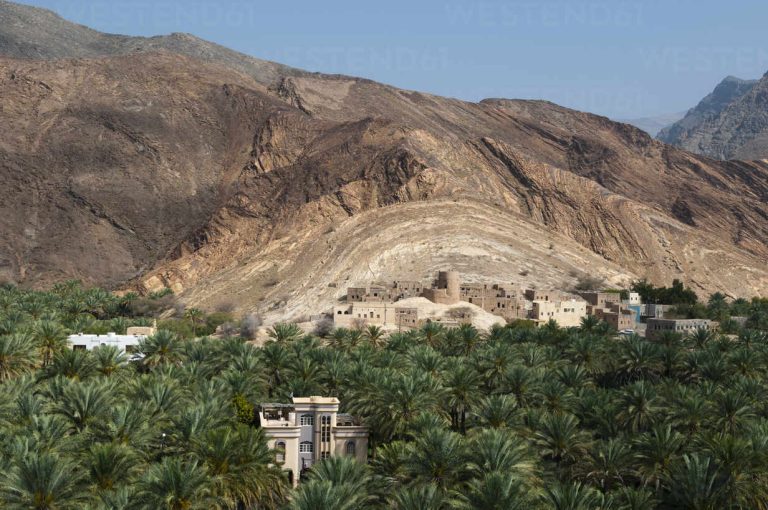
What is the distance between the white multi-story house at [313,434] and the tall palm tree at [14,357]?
12.8 m

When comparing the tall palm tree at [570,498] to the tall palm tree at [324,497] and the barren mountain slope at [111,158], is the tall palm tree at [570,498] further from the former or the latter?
the barren mountain slope at [111,158]

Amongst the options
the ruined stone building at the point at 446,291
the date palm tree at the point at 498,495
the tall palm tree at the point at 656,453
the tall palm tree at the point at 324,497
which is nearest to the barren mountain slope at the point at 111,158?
the ruined stone building at the point at 446,291

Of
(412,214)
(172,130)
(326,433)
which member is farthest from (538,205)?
(326,433)

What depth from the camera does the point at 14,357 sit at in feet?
157

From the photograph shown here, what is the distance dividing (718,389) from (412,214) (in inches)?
2702

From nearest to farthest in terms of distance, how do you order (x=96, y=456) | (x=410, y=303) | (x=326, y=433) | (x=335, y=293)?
(x=96, y=456) < (x=326, y=433) < (x=410, y=303) < (x=335, y=293)

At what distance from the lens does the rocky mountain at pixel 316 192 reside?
106000mm

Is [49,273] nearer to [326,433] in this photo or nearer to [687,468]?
[326,433]

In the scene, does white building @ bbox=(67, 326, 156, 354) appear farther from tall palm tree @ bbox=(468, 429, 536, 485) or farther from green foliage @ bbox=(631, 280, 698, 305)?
green foliage @ bbox=(631, 280, 698, 305)

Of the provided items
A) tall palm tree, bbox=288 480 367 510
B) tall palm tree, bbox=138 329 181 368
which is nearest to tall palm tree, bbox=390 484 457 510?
tall palm tree, bbox=288 480 367 510

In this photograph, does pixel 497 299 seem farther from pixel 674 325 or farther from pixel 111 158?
pixel 111 158

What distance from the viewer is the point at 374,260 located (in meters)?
101

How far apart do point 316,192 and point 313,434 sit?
85.7m

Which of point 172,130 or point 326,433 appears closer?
point 326,433
